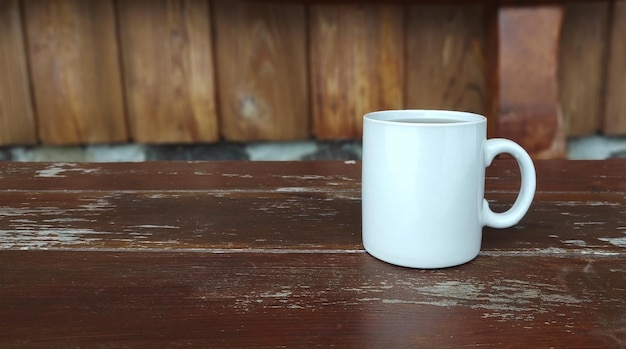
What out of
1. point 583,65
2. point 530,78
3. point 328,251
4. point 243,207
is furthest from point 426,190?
point 583,65

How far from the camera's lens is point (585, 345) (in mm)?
298

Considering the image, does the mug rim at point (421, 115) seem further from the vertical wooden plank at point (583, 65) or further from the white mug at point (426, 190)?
the vertical wooden plank at point (583, 65)

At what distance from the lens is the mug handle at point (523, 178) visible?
42 cm

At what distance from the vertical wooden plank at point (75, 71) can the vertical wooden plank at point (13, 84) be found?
0.02 metres

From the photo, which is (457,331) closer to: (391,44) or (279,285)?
(279,285)

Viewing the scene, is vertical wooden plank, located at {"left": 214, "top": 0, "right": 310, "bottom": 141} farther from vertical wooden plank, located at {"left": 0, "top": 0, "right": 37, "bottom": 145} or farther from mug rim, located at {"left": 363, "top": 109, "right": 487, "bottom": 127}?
mug rim, located at {"left": 363, "top": 109, "right": 487, "bottom": 127}

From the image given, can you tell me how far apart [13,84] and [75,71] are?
0.41ft

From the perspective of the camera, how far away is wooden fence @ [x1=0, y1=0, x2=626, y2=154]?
114 cm

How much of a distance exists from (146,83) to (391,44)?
18.5 inches

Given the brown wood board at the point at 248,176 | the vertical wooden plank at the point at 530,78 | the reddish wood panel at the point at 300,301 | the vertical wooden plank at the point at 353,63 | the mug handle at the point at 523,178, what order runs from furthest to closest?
the vertical wooden plank at the point at 353,63 < the vertical wooden plank at the point at 530,78 < the brown wood board at the point at 248,176 < the mug handle at the point at 523,178 < the reddish wood panel at the point at 300,301

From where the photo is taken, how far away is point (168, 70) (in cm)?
116

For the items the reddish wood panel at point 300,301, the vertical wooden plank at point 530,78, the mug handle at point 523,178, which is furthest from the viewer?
the vertical wooden plank at point 530,78

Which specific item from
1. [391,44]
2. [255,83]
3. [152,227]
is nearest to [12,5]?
[255,83]

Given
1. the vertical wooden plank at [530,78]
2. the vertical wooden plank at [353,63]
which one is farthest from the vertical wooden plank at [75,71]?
the vertical wooden plank at [530,78]
